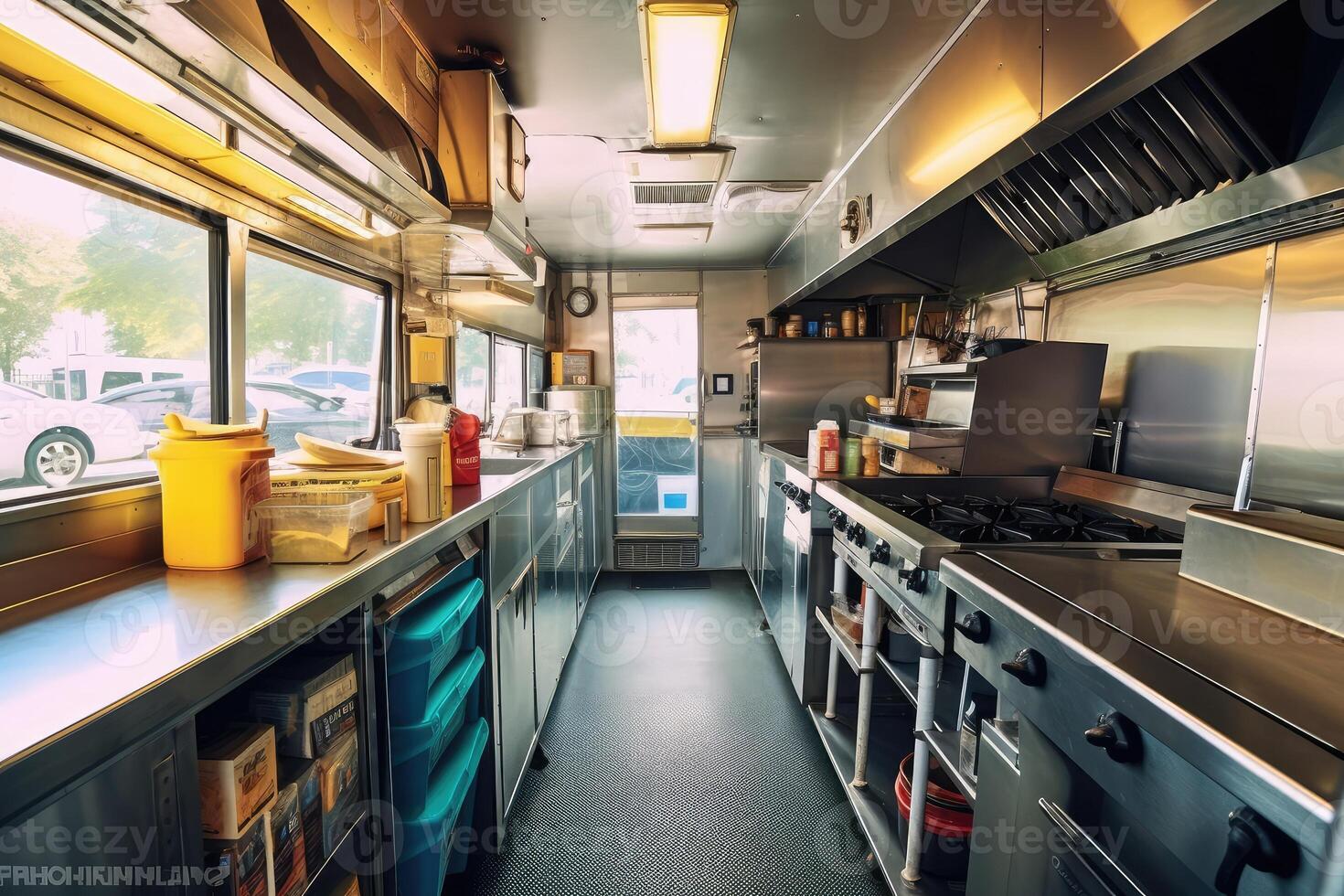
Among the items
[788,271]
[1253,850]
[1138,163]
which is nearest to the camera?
[1253,850]

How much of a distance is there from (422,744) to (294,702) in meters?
0.42

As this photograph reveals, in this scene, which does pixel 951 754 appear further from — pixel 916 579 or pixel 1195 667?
pixel 1195 667

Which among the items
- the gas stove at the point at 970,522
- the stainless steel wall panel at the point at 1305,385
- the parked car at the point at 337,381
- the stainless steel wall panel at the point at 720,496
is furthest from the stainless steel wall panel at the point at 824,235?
the parked car at the point at 337,381

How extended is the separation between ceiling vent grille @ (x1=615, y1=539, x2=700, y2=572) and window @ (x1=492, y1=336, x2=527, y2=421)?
4.87 ft

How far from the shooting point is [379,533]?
1.42 metres

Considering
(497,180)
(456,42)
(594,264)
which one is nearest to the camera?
(456,42)

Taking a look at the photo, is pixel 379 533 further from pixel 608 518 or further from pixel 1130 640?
pixel 608 518

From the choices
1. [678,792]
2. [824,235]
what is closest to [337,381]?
[678,792]

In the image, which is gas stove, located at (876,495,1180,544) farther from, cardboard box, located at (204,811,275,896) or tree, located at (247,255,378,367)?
tree, located at (247,255,378,367)

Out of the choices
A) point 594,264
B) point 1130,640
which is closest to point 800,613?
point 1130,640

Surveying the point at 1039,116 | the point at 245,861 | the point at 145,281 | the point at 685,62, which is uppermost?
the point at 685,62

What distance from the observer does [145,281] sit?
1.34 metres

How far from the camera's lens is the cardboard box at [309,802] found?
100 cm

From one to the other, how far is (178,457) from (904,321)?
3760 millimetres
